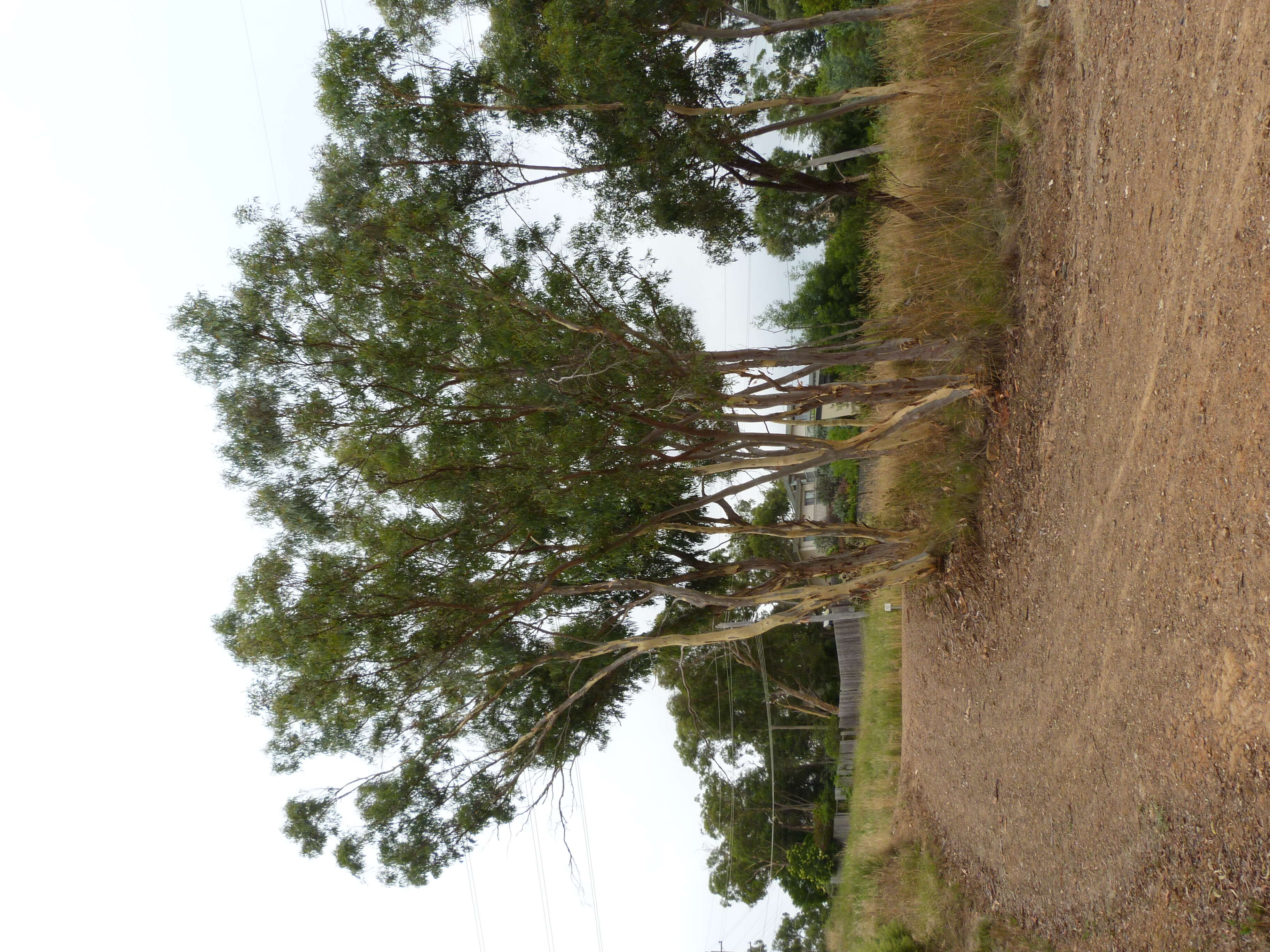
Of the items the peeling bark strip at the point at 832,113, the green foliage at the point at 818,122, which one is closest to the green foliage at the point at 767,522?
the green foliage at the point at 818,122

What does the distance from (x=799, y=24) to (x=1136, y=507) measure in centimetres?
691

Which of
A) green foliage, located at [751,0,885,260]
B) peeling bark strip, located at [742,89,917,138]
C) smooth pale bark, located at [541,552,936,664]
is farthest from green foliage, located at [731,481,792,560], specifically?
peeling bark strip, located at [742,89,917,138]

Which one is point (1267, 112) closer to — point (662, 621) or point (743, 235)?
point (743, 235)

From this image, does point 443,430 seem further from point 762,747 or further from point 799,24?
point 762,747

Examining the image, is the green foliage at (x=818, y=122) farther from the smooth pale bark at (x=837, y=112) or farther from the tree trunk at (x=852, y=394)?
the tree trunk at (x=852, y=394)

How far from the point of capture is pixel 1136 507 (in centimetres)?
688

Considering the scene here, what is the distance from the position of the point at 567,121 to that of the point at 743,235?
9.63 ft

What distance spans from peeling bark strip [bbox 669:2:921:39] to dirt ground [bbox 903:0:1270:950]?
2.04 m

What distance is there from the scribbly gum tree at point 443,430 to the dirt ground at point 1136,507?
2.14 metres

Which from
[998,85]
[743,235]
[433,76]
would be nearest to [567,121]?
[433,76]

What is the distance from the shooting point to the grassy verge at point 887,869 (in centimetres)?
1048

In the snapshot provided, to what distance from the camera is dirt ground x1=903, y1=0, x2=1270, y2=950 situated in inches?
216

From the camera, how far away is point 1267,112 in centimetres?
520

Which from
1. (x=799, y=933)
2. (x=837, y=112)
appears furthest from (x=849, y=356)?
(x=799, y=933)
